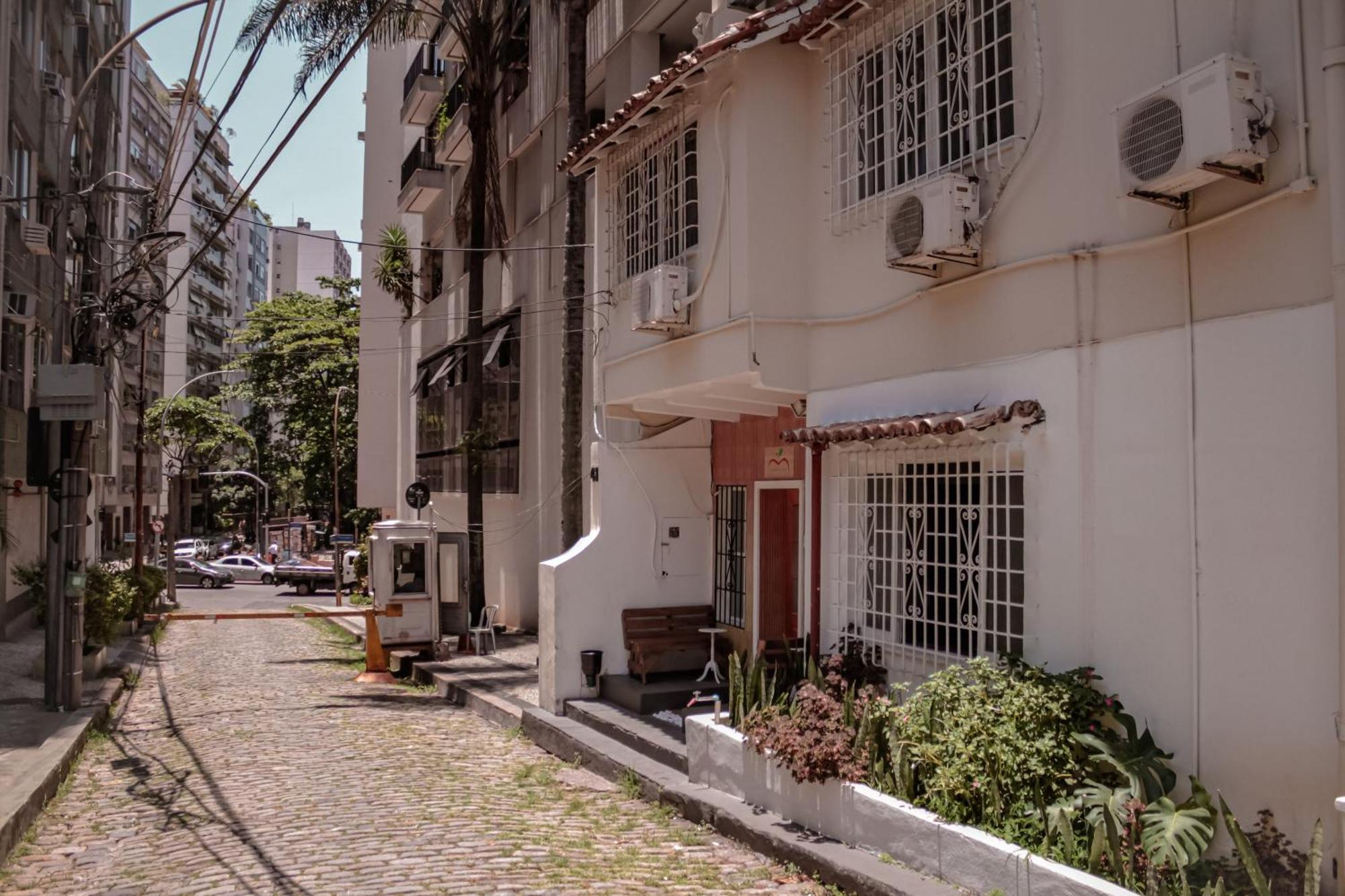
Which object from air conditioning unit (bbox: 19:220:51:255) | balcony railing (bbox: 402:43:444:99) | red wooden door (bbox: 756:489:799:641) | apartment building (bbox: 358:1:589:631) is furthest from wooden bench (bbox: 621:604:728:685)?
balcony railing (bbox: 402:43:444:99)

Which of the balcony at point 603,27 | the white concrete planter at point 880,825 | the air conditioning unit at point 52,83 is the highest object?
the air conditioning unit at point 52,83

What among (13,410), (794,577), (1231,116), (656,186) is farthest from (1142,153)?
(13,410)

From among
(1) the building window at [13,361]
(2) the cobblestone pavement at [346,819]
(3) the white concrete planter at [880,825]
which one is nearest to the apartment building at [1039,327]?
(3) the white concrete planter at [880,825]

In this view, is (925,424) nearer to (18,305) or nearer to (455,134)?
(18,305)

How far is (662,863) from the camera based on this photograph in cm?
739

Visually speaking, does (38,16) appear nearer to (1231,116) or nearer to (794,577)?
(794,577)

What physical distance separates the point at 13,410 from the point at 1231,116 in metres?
20.1

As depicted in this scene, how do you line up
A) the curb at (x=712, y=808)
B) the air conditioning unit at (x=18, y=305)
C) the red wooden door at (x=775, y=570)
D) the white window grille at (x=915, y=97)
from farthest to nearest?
the air conditioning unit at (x=18, y=305)
the red wooden door at (x=775, y=570)
the white window grille at (x=915, y=97)
the curb at (x=712, y=808)

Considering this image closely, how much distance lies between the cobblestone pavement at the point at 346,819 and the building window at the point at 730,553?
8.68ft

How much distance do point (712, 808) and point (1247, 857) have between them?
4.15 m

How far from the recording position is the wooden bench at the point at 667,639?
38.9 feet

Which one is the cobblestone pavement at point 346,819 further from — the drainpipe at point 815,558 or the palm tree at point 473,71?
the palm tree at point 473,71

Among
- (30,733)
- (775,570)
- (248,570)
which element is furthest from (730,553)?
(248,570)

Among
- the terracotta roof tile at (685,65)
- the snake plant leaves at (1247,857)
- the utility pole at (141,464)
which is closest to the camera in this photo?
the snake plant leaves at (1247,857)
